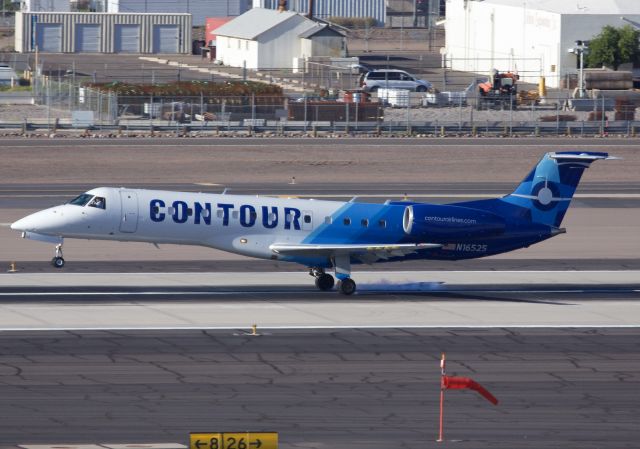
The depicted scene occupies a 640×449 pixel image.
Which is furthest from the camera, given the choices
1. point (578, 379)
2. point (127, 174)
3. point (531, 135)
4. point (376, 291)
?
point (531, 135)

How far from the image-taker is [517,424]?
70.7ft

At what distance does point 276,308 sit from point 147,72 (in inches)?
3010

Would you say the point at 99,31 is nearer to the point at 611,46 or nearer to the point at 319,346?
the point at 611,46

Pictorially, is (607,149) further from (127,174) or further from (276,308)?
(276,308)

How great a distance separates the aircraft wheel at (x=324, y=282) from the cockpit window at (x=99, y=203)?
6661 millimetres

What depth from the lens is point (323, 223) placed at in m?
34.1

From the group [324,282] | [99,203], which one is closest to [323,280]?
[324,282]

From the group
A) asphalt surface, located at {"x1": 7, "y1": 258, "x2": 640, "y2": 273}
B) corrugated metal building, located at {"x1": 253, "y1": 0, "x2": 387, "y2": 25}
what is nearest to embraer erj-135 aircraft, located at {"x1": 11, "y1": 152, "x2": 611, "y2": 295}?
asphalt surface, located at {"x1": 7, "y1": 258, "x2": 640, "y2": 273}

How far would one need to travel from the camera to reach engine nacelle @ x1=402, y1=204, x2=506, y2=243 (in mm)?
34000

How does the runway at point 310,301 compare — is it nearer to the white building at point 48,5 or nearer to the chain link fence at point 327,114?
the chain link fence at point 327,114

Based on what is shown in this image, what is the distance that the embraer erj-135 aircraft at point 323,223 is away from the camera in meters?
32.9

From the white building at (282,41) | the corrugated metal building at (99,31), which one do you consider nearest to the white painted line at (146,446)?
the white building at (282,41)

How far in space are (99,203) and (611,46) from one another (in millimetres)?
78113

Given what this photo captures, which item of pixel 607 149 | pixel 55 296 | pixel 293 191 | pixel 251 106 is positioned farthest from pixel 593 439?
pixel 251 106
